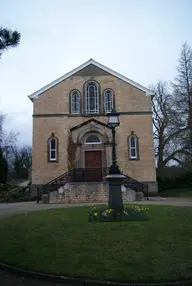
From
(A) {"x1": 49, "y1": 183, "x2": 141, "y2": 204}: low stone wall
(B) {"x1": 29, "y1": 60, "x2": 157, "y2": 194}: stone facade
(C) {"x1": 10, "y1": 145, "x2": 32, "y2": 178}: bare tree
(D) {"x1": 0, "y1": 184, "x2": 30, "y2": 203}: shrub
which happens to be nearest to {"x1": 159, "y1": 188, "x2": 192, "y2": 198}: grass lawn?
(B) {"x1": 29, "y1": 60, "x2": 157, "y2": 194}: stone facade

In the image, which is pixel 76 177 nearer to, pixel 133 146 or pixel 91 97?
pixel 133 146

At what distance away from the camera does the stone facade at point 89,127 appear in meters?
23.3

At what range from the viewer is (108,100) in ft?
81.5

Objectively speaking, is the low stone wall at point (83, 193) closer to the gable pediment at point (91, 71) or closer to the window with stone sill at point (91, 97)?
the window with stone sill at point (91, 97)

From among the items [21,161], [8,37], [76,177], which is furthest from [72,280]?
[21,161]

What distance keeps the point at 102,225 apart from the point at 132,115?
656 inches

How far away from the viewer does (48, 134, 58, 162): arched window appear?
23750 mm

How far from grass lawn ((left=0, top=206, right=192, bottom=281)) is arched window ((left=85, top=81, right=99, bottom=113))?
16.3 m

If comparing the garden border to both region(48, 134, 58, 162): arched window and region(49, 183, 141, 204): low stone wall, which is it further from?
region(48, 134, 58, 162): arched window

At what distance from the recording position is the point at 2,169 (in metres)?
29.4

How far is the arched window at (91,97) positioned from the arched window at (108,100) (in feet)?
2.41

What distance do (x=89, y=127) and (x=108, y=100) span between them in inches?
133

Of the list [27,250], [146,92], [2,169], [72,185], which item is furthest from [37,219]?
[2,169]

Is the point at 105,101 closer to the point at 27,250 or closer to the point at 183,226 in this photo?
the point at 183,226
